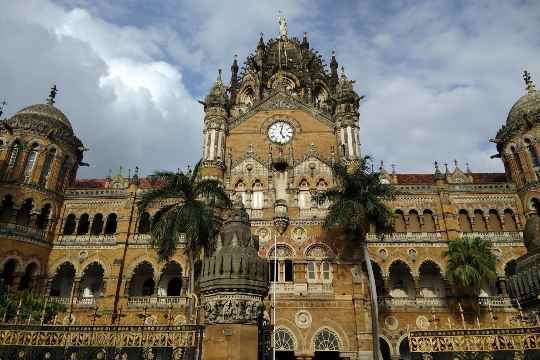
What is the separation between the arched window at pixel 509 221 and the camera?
1404 inches

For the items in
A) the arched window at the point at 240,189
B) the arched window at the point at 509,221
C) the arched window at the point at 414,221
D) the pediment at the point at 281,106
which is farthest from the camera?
the pediment at the point at 281,106

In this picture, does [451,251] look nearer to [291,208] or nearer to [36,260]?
[291,208]

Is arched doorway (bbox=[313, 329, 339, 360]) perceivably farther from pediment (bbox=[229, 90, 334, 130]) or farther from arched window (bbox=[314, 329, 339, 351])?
pediment (bbox=[229, 90, 334, 130])

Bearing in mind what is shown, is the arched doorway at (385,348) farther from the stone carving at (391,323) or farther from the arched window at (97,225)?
the arched window at (97,225)

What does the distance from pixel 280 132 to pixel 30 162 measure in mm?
23145

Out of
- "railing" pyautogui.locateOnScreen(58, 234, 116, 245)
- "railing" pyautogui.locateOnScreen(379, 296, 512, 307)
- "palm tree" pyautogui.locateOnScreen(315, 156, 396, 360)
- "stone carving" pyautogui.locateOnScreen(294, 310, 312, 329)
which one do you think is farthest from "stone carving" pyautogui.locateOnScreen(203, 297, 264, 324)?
"railing" pyautogui.locateOnScreen(58, 234, 116, 245)

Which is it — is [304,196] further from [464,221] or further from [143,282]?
[143,282]

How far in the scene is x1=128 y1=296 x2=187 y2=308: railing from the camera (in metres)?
34.0

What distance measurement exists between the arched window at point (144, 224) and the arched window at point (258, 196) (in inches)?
407

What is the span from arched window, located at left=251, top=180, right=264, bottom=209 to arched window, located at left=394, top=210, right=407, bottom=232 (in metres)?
12.1

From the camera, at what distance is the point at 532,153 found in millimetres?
36188

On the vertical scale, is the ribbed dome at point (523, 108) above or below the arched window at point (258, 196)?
above

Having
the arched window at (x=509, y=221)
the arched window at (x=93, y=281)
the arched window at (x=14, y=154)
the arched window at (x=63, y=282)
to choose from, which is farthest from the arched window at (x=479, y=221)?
the arched window at (x=14, y=154)

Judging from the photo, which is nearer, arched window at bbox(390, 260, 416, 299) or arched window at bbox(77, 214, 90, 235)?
arched window at bbox(390, 260, 416, 299)
